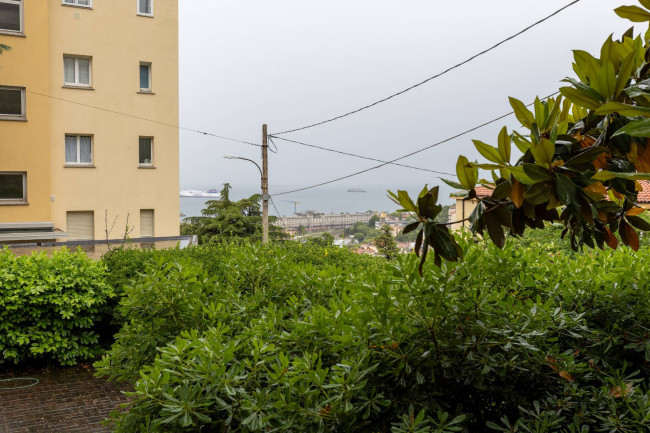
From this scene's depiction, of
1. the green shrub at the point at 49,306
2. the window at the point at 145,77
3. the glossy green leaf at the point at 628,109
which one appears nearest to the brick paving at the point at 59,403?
the green shrub at the point at 49,306

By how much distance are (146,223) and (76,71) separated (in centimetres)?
573

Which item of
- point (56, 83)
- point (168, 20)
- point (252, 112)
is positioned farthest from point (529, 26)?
point (252, 112)

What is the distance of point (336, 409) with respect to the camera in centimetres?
172

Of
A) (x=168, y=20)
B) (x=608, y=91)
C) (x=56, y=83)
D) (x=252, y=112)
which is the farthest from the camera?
(x=252, y=112)

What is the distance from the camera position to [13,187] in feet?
59.2

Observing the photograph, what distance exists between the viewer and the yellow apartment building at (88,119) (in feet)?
58.4

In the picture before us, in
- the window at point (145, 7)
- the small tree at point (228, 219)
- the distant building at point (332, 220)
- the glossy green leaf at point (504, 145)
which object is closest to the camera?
the glossy green leaf at point (504, 145)

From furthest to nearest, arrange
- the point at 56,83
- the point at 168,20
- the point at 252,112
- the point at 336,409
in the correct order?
1. the point at 252,112
2. the point at 168,20
3. the point at 56,83
4. the point at 336,409

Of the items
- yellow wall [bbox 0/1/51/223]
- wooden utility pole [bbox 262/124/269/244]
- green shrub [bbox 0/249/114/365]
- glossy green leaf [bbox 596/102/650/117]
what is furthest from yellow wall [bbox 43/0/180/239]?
glossy green leaf [bbox 596/102/650/117]

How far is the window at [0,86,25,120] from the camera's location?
17812 millimetres

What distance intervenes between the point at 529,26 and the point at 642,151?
10.8 metres

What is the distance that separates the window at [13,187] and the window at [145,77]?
5041 millimetres

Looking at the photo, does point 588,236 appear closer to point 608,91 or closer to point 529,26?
point 608,91

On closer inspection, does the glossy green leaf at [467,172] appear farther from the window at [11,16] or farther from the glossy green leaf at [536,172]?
the window at [11,16]
